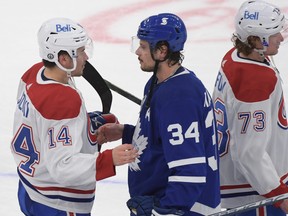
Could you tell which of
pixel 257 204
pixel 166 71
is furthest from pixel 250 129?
pixel 166 71

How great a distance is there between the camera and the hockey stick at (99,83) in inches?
147

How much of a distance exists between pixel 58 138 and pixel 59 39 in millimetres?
348

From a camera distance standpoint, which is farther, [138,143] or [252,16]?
[252,16]

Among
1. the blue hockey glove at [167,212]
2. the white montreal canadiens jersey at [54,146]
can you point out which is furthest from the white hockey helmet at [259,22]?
the blue hockey glove at [167,212]

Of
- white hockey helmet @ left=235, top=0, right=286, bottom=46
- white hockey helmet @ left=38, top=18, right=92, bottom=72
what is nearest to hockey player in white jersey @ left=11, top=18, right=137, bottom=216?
white hockey helmet @ left=38, top=18, right=92, bottom=72

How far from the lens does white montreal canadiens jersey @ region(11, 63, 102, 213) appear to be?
3.08m

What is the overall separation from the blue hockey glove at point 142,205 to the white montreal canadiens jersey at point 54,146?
0.54ft

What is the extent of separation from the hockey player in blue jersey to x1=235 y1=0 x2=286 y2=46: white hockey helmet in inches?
19.4

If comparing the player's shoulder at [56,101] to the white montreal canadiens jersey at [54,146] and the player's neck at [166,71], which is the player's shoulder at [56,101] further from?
the player's neck at [166,71]

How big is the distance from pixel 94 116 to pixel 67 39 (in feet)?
1.42

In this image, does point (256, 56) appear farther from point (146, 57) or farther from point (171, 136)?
point (171, 136)

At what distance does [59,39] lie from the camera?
10.5ft

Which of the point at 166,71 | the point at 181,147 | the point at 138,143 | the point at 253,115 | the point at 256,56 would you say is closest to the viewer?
the point at 181,147

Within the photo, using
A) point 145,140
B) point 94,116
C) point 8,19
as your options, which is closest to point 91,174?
point 145,140
